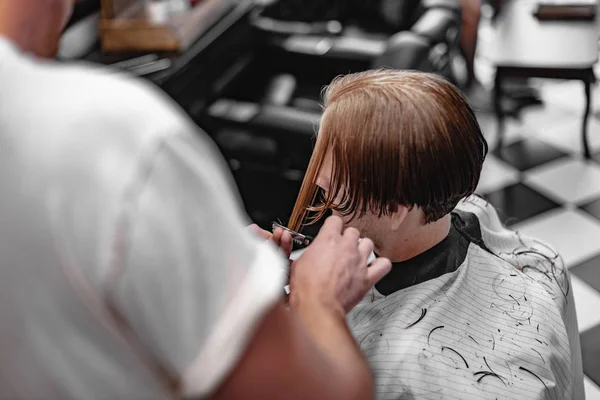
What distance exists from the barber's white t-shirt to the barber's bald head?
0.14 metres

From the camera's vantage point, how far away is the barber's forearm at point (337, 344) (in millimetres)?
819

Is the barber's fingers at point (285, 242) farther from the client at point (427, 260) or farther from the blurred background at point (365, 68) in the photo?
the blurred background at point (365, 68)

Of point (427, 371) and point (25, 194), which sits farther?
point (427, 371)

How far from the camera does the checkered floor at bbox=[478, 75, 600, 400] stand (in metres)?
2.91

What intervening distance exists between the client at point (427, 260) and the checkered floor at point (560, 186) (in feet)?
3.85

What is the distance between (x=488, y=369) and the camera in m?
1.38

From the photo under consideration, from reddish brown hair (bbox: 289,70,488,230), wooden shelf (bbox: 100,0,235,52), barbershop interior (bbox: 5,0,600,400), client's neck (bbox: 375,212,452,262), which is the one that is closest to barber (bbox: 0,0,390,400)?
reddish brown hair (bbox: 289,70,488,230)

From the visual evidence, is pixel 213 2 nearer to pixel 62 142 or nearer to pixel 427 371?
pixel 427 371

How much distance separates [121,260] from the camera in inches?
25.1

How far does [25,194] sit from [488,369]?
1016mm

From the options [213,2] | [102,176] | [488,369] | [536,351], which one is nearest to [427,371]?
[488,369]

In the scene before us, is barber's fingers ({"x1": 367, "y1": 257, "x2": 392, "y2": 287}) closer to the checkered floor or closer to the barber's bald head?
the barber's bald head

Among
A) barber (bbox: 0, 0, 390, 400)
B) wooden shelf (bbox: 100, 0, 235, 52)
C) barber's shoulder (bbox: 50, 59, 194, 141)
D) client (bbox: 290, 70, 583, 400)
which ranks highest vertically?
barber's shoulder (bbox: 50, 59, 194, 141)

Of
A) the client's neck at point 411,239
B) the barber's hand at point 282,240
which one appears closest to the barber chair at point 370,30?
the client's neck at point 411,239
